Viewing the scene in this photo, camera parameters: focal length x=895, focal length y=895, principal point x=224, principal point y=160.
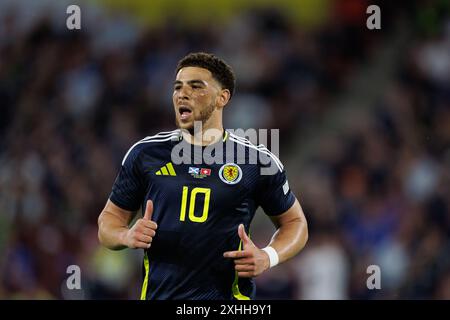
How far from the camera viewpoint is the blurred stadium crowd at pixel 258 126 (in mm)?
8445

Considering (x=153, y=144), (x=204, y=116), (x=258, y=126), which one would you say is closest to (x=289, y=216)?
(x=204, y=116)

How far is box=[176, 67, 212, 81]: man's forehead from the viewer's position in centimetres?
504

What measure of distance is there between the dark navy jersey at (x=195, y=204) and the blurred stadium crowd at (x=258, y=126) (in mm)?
3331

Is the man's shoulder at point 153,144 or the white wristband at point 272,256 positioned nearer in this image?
the white wristband at point 272,256

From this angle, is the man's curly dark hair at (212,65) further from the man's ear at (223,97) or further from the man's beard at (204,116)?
the man's beard at (204,116)

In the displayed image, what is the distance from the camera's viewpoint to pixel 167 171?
4.93 m

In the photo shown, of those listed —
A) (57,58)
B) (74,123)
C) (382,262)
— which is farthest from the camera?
(57,58)

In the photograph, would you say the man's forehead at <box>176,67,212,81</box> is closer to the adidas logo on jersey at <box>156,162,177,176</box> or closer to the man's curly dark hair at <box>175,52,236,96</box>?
the man's curly dark hair at <box>175,52,236,96</box>

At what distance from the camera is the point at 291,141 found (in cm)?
1030

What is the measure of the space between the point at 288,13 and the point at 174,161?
6.37m

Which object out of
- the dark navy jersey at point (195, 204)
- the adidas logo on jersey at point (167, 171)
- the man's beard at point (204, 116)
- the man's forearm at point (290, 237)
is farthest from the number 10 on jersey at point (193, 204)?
the man's forearm at point (290, 237)

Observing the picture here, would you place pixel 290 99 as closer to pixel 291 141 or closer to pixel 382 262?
pixel 291 141

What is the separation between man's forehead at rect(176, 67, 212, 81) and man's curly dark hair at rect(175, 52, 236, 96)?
0.09ft
